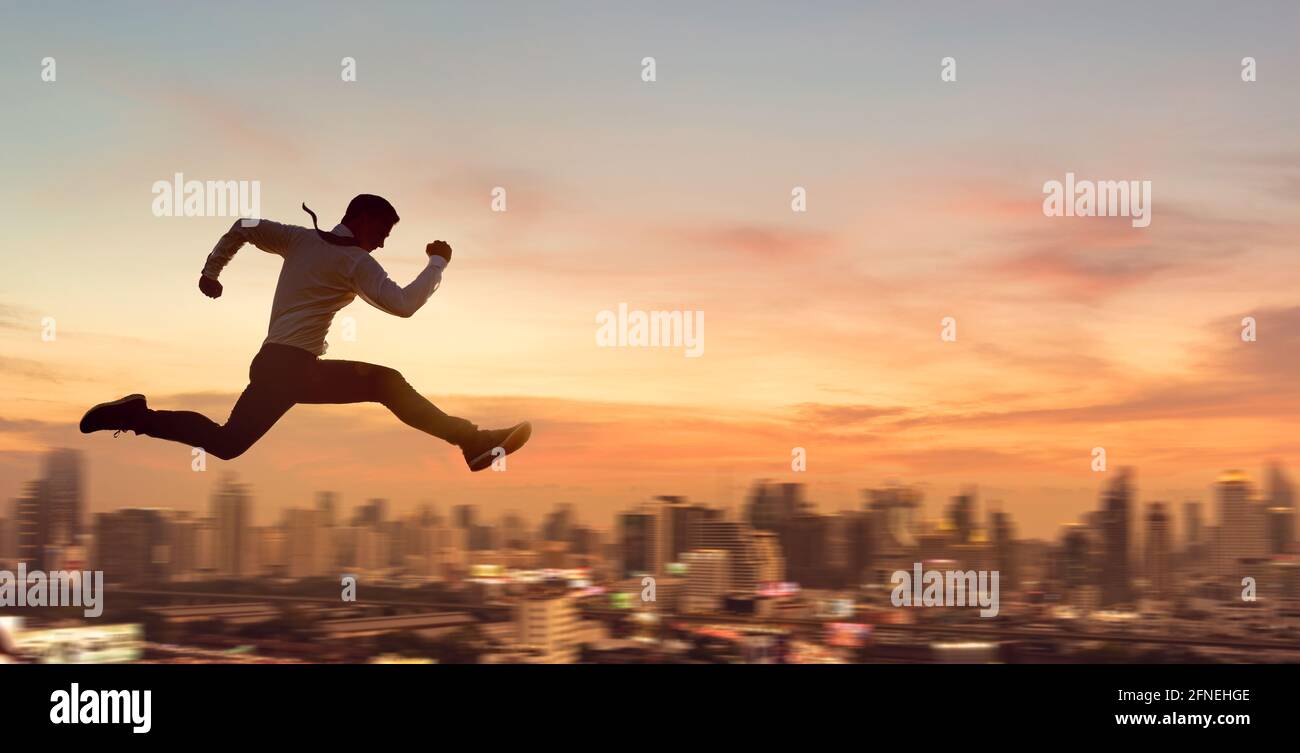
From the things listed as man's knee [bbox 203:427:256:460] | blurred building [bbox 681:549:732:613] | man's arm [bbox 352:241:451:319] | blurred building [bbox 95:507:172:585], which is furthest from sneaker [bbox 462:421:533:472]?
blurred building [bbox 681:549:732:613]

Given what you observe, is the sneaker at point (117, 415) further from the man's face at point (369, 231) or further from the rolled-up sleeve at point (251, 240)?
the man's face at point (369, 231)

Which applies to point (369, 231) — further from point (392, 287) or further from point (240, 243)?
point (240, 243)

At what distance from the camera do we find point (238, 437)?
5.74m

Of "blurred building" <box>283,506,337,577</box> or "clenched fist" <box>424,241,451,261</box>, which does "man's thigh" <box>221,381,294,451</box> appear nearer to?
"clenched fist" <box>424,241,451,261</box>

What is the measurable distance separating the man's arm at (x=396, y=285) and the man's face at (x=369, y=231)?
96 millimetres

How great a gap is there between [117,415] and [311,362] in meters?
→ 1.00

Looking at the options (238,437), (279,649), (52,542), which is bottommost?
(279,649)

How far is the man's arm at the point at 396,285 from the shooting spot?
5.60m

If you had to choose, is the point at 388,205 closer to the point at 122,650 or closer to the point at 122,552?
the point at 122,650

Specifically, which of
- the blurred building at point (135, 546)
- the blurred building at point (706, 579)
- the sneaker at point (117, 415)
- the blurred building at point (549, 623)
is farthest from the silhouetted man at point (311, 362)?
the blurred building at point (706, 579)

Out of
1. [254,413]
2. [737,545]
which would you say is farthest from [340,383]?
[737,545]

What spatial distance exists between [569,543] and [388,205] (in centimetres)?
3636

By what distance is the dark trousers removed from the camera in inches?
227
